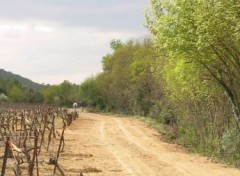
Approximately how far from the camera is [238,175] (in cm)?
1498

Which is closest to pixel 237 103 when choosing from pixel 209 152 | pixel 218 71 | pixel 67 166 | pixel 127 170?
pixel 218 71

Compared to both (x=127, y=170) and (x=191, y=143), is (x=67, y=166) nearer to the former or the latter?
(x=127, y=170)

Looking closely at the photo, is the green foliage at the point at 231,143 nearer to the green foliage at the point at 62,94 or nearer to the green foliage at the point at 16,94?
the green foliage at the point at 62,94

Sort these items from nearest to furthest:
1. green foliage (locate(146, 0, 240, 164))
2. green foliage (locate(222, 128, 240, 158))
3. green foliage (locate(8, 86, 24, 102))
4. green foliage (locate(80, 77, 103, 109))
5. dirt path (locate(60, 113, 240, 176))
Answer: dirt path (locate(60, 113, 240, 176))
green foliage (locate(146, 0, 240, 164))
green foliage (locate(222, 128, 240, 158))
green foliage (locate(80, 77, 103, 109))
green foliage (locate(8, 86, 24, 102))

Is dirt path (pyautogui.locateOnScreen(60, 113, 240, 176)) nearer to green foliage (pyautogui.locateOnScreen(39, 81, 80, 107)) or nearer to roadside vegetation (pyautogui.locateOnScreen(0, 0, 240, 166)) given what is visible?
roadside vegetation (pyautogui.locateOnScreen(0, 0, 240, 166))

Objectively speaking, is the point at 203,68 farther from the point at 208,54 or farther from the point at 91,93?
the point at 91,93

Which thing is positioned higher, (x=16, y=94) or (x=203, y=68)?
(x=16, y=94)

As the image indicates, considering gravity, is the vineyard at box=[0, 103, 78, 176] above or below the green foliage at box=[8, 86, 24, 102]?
below

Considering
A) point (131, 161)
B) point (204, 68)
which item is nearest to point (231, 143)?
point (204, 68)

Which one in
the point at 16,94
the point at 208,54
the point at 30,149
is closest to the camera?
the point at 30,149

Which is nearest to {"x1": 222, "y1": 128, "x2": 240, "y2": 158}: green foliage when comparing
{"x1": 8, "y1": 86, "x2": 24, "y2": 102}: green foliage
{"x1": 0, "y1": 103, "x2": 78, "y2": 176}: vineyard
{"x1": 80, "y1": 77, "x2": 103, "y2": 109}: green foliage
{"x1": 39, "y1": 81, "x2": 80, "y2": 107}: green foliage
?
{"x1": 0, "y1": 103, "x2": 78, "y2": 176}: vineyard

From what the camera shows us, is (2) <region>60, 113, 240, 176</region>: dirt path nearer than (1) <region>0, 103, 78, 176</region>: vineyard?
No

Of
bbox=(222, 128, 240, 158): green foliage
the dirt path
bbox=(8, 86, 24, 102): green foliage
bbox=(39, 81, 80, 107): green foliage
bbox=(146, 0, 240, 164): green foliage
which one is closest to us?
the dirt path

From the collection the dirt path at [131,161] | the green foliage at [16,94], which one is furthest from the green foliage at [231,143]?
the green foliage at [16,94]
